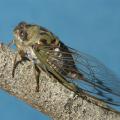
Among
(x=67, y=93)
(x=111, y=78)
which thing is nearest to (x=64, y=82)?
(x=67, y=93)

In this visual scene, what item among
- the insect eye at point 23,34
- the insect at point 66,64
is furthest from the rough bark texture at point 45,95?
the insect eye at point 23,34

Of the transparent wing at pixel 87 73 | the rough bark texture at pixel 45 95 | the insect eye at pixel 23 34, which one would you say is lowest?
the rough bark texture at pixel 45 95

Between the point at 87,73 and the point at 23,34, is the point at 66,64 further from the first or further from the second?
the point at 23,34

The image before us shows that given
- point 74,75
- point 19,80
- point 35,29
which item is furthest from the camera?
point 35,29

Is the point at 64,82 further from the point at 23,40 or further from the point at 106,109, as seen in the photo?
the point at 23,40

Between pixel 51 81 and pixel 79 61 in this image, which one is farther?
pixel 79 61

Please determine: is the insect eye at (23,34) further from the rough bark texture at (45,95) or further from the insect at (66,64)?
the rough bark texture at (45,95)

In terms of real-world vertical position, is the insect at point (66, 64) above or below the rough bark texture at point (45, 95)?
above

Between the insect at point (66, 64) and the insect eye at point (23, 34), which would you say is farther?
the insect eye at point (23, 34)
